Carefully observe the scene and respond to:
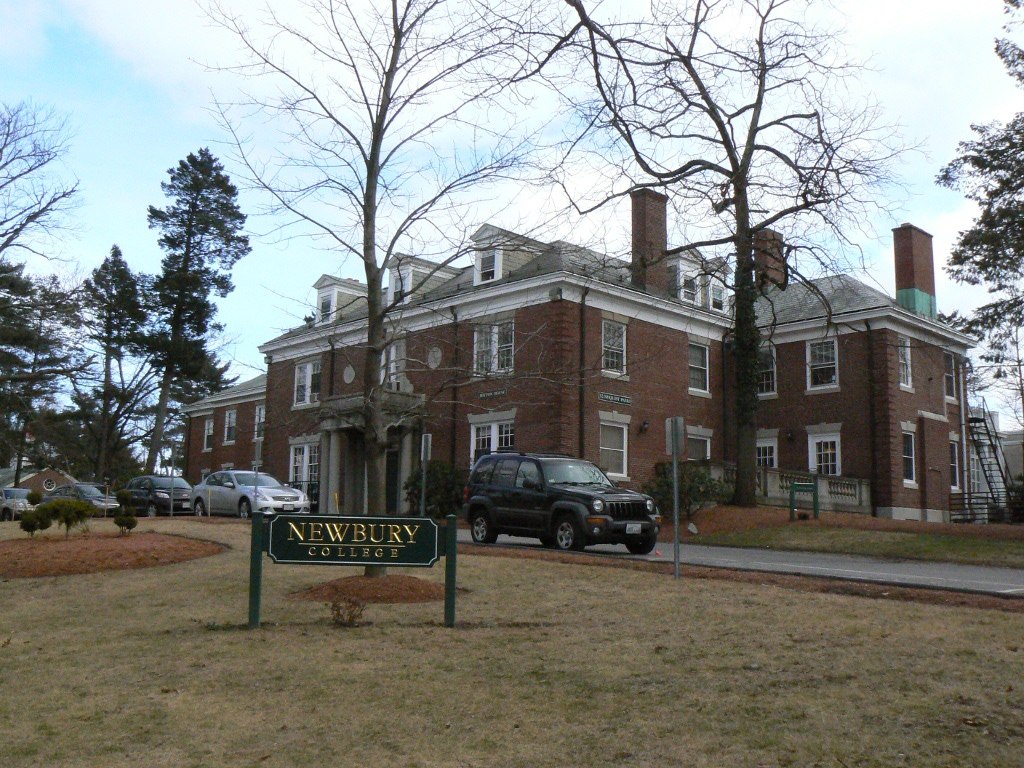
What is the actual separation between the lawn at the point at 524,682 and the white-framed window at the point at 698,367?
79.7 ft

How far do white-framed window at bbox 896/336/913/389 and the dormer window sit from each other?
13835mm

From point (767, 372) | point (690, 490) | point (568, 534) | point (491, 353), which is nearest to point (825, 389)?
point (767, 372)

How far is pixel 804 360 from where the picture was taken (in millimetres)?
36438

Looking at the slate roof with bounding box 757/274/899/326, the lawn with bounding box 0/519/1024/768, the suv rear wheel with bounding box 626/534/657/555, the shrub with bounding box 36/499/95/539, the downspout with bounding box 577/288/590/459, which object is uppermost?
the slate roof with bounding box 757/274/899/326

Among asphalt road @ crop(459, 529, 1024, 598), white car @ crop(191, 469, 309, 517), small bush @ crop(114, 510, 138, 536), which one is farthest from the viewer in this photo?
white car @ crop(191, 469, 309, 517)

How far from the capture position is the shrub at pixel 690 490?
92.2 feet

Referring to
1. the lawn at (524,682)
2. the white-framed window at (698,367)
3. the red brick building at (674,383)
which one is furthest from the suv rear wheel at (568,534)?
the white-framed window at (698,367)

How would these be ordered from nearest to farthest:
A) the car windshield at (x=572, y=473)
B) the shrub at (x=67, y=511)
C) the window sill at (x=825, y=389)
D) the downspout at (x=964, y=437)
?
the shrub at (x=67, y=511)
the car windshield at (x=572, y=473)
the window sill at (x=825, y=389)
the downspout at (x=964, y=437)

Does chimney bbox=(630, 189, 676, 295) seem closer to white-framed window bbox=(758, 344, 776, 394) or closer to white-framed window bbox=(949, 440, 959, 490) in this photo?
white-framed window bbox=(758, 344, 776, 394)

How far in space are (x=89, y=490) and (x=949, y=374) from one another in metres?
32.7

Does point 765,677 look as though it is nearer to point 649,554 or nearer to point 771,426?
point 649,554

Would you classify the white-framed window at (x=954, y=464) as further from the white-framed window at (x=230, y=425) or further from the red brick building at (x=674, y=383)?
the white-framed window at (x=230, y=425)

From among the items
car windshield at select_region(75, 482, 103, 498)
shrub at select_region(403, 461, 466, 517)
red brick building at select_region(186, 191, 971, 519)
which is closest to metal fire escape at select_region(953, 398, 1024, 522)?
red brick building at select_region(186, 191, 971, 519)

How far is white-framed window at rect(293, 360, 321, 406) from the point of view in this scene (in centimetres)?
4256
